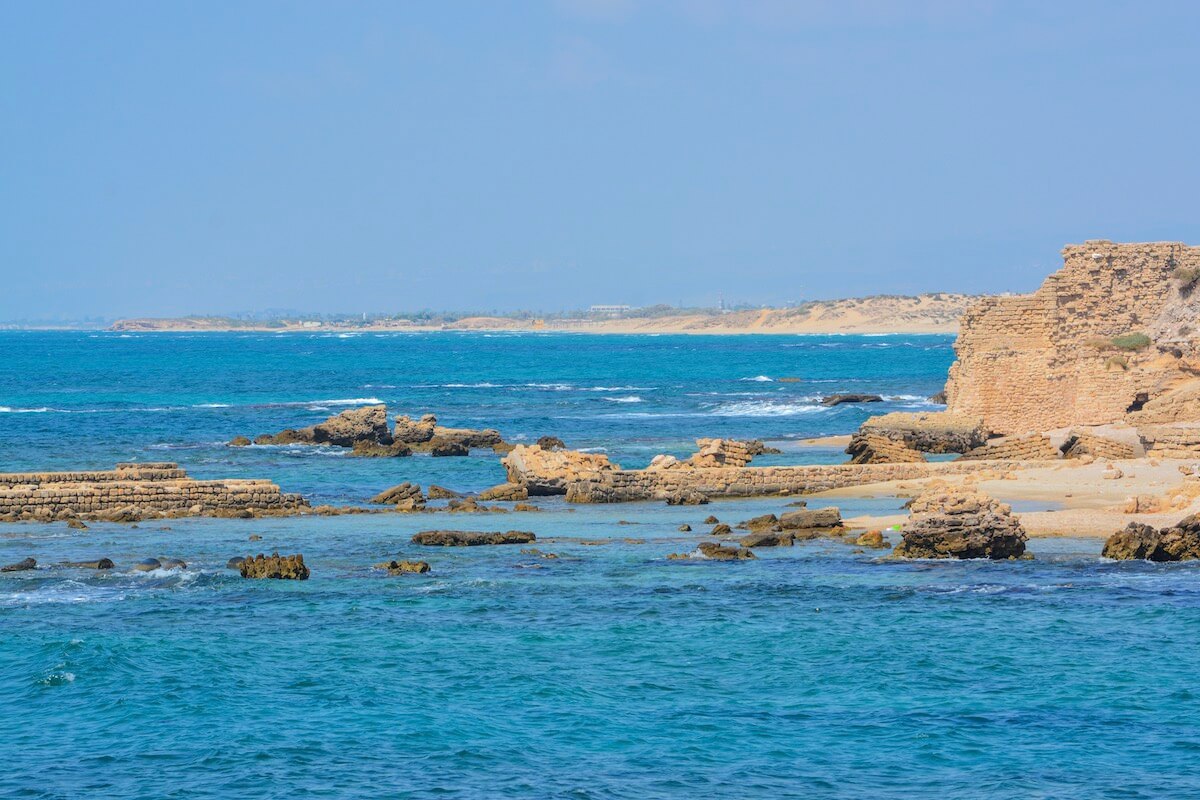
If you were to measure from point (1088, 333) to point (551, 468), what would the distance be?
45.8 ft

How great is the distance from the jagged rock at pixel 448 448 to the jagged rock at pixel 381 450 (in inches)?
29.5

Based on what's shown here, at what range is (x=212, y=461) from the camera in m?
40.6

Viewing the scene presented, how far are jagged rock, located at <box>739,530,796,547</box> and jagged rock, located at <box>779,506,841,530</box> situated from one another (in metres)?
0.79

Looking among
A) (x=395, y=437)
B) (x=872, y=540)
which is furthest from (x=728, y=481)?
(x=395, y=437)

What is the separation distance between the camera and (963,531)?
21875 mm

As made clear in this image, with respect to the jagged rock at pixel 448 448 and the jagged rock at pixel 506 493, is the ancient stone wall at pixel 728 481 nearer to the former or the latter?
the jagged rock at pixel 506 493

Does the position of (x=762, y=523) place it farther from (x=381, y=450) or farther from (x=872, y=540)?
(x=381, y=450)

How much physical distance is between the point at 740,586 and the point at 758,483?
10.9 metres

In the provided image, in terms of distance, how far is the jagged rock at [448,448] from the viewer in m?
42.2

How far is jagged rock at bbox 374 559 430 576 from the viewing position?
21641 mm

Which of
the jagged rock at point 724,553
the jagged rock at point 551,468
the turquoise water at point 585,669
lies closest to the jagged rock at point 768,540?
the turquoise water at point 585,669

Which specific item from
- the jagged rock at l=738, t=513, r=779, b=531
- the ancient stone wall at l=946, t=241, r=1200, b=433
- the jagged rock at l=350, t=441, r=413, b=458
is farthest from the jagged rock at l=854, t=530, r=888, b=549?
the jagged rock at l=350, t=441, r=413, b=458

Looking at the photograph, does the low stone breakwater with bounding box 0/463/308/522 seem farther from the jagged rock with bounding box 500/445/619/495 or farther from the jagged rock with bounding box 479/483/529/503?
the jagged rock with bounding box 500/445/619/495

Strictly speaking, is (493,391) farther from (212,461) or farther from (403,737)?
(403,737)
